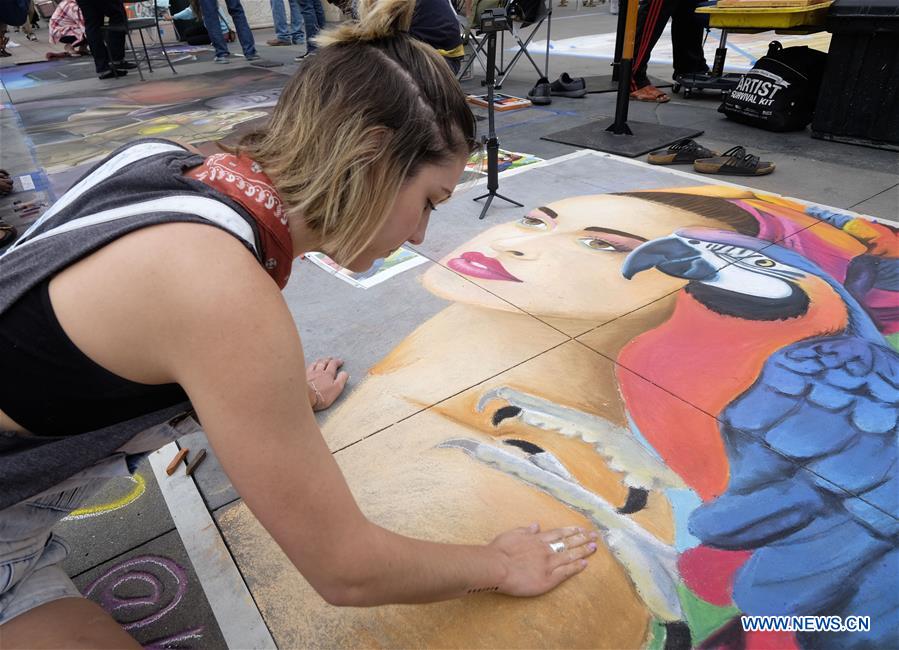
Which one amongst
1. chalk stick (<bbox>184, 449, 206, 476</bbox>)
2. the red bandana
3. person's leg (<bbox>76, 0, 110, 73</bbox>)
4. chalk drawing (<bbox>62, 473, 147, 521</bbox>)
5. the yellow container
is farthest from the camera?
person's leg (<bbox>76, 0, 110, 73</bbox>)

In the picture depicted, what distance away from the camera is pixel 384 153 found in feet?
3.20

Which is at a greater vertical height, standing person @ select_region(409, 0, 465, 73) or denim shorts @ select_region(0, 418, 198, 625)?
standing person @ select_region(409, 0, 465, 73)

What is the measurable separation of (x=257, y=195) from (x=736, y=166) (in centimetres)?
376

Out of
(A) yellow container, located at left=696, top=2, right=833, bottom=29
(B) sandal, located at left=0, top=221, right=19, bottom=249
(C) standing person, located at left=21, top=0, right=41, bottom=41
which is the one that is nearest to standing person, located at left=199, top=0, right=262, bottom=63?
(B) sandal, located at left=0, top=221, right=19, bottom=249

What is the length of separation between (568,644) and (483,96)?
6055mm

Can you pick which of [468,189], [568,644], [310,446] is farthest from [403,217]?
[468,189]

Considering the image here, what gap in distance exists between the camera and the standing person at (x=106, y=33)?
26.2 feet

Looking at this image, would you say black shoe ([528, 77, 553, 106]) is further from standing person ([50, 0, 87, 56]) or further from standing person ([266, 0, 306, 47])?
standing person ([50, 0, 87, 56])

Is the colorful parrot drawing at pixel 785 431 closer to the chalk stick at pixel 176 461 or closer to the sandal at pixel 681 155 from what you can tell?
the chalk stick at pixel 176 461

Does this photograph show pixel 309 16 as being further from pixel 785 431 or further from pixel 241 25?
pixel 785 431

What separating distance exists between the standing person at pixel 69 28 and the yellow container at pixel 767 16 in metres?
11.8

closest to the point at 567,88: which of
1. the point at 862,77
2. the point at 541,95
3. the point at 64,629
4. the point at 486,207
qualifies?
the point at 541,95

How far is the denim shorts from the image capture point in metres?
1.06

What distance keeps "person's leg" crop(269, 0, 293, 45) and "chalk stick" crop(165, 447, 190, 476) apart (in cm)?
1078
